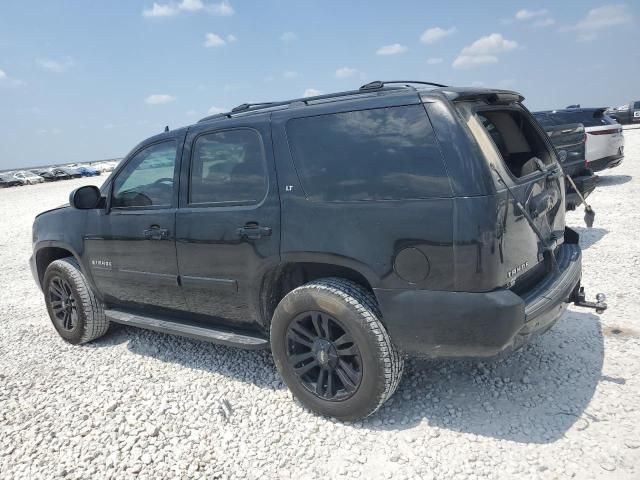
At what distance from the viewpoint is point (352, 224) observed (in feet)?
8.68

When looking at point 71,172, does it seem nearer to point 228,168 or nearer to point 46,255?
point 46,255

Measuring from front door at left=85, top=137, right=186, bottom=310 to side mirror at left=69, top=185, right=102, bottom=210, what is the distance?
12 cm

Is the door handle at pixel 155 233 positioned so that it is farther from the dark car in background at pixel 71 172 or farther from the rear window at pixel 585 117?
the dark car in background at pixel 71 172

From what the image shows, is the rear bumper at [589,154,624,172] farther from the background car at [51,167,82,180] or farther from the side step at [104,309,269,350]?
the background car at [51,167,82,180]

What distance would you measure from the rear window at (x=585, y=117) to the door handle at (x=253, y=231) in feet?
30.9

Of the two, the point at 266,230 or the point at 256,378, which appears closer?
the point at 266,230

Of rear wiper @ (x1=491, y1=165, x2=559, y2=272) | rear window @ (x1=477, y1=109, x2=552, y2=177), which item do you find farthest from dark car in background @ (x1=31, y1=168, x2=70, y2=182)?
rear wiper @ (x1=491, y1=165, x2=559, y2=272)

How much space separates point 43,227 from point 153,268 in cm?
167

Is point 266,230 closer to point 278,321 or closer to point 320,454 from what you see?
point 278,321

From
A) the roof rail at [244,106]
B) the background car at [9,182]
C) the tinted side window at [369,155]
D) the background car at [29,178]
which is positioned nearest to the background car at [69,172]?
the background car at [29,178]

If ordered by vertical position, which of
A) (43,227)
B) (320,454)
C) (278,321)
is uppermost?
(43,227)

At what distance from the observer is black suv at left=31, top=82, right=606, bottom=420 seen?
241 centimetres

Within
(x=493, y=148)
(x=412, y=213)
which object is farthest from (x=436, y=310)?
(x=493, y=148)

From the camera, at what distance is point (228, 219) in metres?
3.14
